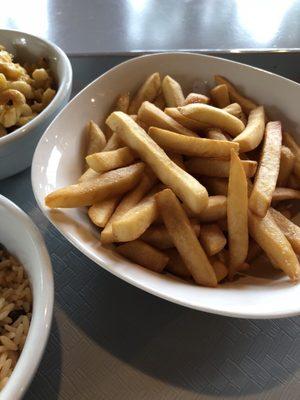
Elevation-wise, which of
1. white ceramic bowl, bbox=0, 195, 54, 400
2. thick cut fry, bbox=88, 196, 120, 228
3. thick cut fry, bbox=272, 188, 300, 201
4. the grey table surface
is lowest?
the grey table surface

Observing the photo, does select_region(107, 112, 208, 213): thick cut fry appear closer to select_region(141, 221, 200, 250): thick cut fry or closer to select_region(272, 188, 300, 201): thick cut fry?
select_region(141, 221, 200, 250): thick cut fry

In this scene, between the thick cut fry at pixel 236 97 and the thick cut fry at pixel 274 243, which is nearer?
the thick cut fry at pixel 274 243

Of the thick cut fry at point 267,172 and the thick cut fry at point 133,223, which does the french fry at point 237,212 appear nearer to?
the thick cut fry at point 267,172

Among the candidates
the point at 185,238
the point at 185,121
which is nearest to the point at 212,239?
the point at 185,238

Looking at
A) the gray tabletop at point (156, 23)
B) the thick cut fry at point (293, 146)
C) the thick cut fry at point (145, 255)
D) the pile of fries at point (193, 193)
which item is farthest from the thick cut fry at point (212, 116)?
the gray tabletop at point (156, 23)

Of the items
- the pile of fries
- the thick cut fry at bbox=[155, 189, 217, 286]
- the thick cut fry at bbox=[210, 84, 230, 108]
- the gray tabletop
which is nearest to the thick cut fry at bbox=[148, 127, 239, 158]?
the pile of fries

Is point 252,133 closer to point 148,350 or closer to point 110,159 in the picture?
point 110,159
